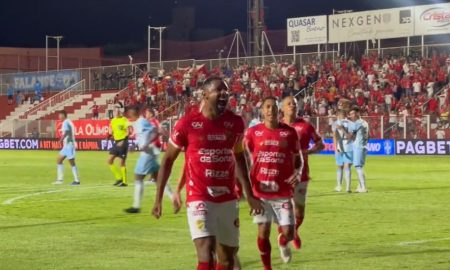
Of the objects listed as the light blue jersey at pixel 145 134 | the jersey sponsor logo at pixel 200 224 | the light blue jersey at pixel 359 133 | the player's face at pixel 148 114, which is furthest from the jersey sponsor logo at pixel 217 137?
the light blue jersey at pixel 359 133

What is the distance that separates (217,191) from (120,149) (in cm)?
1834

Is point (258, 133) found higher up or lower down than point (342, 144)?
higher up

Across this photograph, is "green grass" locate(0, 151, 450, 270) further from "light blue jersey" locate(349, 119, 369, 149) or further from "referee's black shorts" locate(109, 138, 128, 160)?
"light blue jersey" locate(349, 119, 369, 149)

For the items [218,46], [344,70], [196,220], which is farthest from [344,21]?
[196,220]

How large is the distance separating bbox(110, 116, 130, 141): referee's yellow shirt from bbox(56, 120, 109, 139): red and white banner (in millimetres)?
29708

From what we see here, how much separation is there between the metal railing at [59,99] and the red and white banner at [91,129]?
26.2 ft

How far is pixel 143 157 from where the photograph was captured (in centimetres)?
1917

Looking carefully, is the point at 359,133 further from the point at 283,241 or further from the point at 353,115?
the point at 283,241

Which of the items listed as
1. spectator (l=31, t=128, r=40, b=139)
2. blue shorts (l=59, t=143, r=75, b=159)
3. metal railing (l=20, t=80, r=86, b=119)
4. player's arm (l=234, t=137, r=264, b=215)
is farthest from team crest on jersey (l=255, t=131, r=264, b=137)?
metal railing (l=20, t=80, r=86, b=119)

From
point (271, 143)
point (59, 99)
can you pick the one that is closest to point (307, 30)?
point (59, 99)

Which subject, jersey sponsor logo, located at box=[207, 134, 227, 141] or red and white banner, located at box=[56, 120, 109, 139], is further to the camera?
red and white banner, located at box=[56, 120, 109, 139]

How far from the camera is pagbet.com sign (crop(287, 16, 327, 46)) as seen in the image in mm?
59688

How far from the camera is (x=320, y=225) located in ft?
51.7

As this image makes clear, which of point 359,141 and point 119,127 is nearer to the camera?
point 359,141
